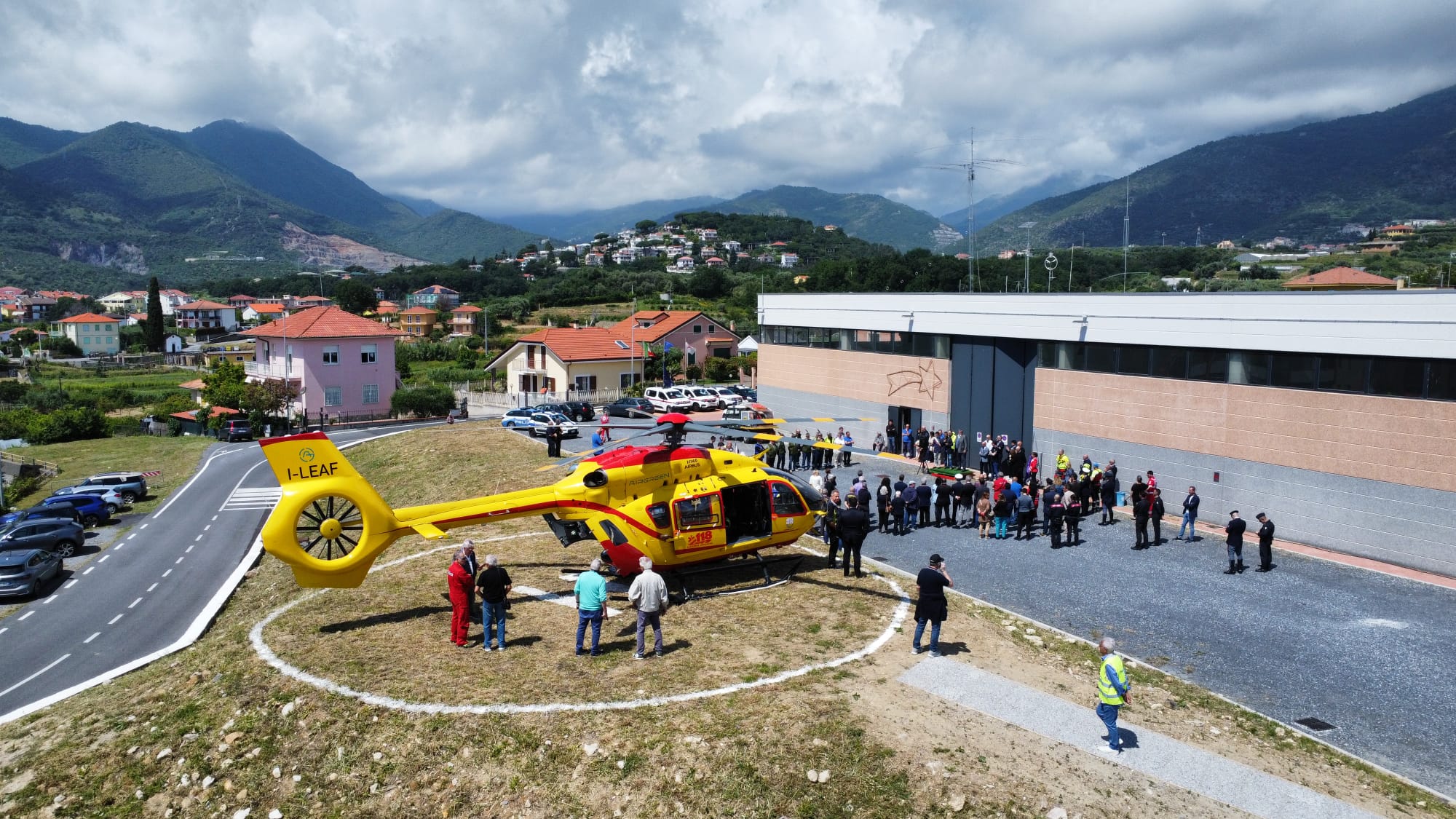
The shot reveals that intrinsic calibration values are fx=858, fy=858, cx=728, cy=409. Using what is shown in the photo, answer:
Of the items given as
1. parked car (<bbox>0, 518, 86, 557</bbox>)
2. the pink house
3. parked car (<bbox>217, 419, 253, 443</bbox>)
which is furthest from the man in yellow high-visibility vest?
the pink house

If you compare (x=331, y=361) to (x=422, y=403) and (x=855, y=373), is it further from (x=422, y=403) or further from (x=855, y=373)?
(x=855, y=373)

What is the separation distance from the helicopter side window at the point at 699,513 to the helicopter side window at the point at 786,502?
1197mm

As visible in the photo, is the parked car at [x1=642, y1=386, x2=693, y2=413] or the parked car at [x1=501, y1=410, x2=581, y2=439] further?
the parked car at [x1=642, y1=386, x2=693, y2=413]

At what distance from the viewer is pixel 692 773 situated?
33.1 ft

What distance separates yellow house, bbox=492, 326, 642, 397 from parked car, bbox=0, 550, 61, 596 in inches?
1451

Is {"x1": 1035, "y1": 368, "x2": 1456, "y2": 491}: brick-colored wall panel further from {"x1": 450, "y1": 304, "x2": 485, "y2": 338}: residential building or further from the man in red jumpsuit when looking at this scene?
{"x1": 450, "y1": 304, "x2": 485, "y2": 338}: residential building

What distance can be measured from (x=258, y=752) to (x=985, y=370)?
26709 millimetres

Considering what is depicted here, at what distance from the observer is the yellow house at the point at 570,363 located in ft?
206

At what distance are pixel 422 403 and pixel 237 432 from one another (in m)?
12.1

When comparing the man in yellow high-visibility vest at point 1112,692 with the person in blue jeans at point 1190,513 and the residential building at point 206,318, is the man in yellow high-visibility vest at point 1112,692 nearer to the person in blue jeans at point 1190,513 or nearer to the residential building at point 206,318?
the person in blue jeans at point 1190,513

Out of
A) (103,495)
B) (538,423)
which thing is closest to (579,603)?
(538,423)

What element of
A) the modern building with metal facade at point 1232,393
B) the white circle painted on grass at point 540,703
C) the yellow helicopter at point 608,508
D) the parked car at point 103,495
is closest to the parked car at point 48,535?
the parked car at point 103,495

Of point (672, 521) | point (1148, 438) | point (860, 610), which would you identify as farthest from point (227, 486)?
point (1148, 438)

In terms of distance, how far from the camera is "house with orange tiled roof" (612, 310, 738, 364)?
7181 cm
